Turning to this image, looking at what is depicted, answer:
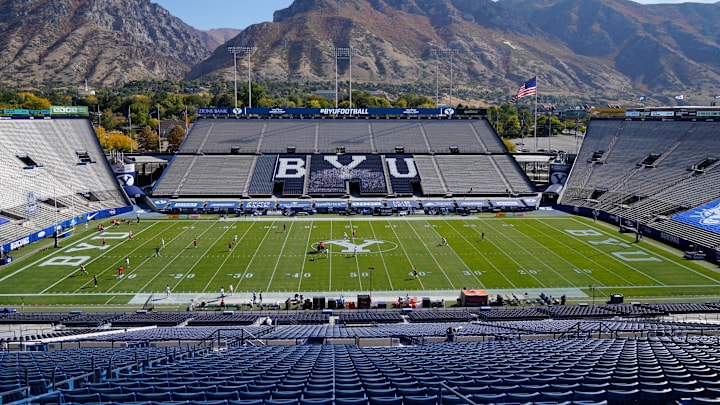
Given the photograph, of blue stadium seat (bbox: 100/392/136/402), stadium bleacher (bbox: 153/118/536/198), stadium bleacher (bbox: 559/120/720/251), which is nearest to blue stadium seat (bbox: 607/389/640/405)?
blue stadium seat (bbox: 100/392/136/402)

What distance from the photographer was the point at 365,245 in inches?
1761

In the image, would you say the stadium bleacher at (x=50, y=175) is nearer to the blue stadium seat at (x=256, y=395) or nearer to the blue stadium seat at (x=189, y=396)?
the blue stadium seat at (x=189, y=396)

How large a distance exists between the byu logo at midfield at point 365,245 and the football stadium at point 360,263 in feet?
0.94

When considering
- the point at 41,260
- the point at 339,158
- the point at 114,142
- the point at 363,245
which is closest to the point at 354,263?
the point at 363,245

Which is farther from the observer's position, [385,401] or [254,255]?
[254,255]

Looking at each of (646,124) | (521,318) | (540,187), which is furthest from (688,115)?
(521,318)

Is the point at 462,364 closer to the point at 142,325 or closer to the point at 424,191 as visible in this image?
the point at 142,325

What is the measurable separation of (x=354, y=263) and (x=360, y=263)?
0.43 metres

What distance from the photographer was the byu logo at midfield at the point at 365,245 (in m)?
43.2

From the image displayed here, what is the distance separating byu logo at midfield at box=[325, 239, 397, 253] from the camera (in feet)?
142

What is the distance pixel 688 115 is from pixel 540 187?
1763 centimetres

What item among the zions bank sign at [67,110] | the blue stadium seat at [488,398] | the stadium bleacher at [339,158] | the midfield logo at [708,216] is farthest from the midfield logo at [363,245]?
the zions bank sign at [67,110]

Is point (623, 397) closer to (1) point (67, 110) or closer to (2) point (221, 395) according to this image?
(2) point (221, 395)

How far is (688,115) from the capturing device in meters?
63.7
